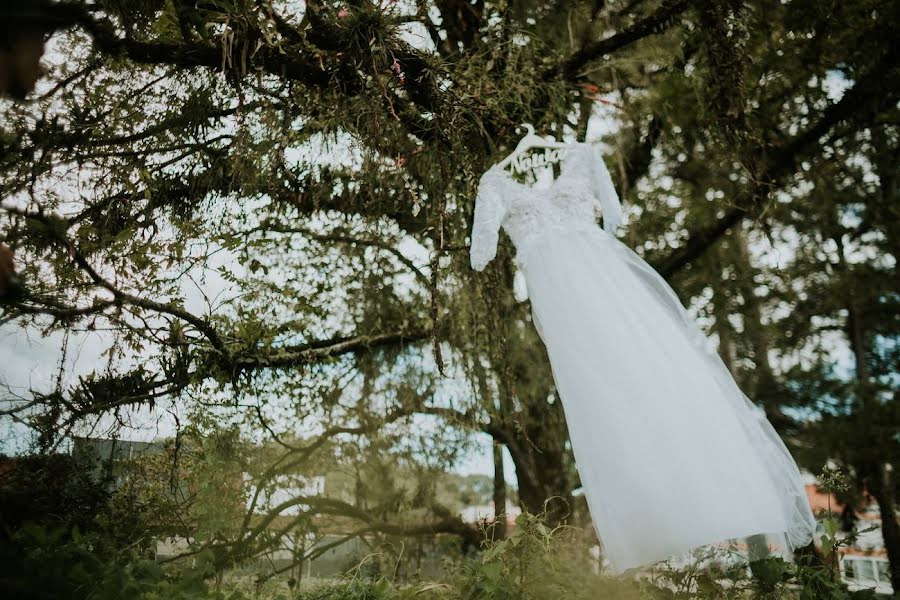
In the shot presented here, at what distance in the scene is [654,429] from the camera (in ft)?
5.04

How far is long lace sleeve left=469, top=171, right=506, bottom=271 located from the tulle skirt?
252mm

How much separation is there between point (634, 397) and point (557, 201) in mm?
854

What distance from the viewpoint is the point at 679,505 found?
1398 mm

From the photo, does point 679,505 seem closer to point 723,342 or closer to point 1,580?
point 1,580

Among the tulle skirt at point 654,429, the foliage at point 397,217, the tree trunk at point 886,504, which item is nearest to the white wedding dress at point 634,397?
the tulle skirt at point 654,429

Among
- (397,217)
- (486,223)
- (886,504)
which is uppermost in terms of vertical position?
(397,217)

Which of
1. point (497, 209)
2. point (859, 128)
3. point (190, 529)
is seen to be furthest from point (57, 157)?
point (859, 128)

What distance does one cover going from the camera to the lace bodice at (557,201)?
6.75 ft

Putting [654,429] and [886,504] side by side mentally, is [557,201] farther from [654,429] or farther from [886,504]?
[886,504]

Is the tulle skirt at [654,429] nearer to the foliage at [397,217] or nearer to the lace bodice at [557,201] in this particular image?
the lace bodice at [557,201]

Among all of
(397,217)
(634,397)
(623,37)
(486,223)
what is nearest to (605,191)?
(486,223)

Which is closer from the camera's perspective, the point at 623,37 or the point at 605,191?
the point at 605,191

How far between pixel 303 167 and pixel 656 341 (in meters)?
1.95

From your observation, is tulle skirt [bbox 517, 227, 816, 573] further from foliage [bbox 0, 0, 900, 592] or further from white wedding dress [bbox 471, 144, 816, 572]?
foliage [bbox 0, 0, 900, 592]
